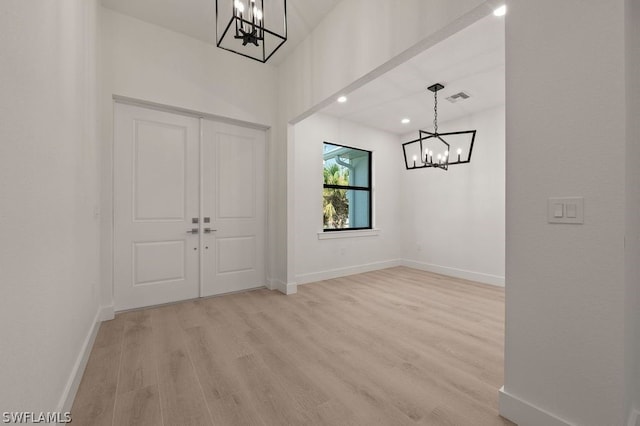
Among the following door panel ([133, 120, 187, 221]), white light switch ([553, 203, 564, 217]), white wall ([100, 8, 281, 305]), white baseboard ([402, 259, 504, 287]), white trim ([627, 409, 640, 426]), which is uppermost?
white wall ([100, 8, 281, 305])

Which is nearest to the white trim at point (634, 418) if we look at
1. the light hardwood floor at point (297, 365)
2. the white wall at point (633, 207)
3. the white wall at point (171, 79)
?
the white wall at point (633, 207)

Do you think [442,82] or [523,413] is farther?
[442,82]

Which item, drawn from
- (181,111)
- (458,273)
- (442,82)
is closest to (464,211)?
(458,273)

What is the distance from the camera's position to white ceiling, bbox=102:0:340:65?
2.78 m

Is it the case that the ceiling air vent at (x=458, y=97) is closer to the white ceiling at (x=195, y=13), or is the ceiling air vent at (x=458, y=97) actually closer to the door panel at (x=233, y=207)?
the white ceiling at (x=195, y=13)

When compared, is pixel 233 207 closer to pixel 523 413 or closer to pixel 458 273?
pixel 523 413

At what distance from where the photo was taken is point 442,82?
11.4 feet

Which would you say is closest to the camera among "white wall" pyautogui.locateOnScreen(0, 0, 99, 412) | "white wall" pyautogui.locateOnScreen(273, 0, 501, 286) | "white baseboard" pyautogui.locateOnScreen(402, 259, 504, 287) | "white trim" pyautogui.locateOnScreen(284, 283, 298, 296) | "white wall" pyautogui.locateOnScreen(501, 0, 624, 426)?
"white wall" pyautogui.locateOnScreen(0, 0, 99, 412)

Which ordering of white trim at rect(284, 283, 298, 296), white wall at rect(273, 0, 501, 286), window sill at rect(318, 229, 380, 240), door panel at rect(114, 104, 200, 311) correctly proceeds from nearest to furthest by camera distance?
white wall at rect(273, 0, 501, 286)
door panel at rect(114, 104, 200, 311)
white trim at rect(284, 283, 298, 296)
window sill at rect(318, 229, 380, 240)

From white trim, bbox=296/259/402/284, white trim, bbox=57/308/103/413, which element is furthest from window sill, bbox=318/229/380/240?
white trim, bbox=57/308/103/413

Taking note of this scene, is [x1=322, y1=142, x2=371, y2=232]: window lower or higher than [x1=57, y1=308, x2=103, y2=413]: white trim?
higher

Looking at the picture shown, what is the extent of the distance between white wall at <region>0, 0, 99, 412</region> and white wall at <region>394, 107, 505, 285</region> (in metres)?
5.02

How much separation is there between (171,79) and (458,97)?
3835 mm

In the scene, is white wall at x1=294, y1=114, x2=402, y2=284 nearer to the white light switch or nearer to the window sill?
the window sill
